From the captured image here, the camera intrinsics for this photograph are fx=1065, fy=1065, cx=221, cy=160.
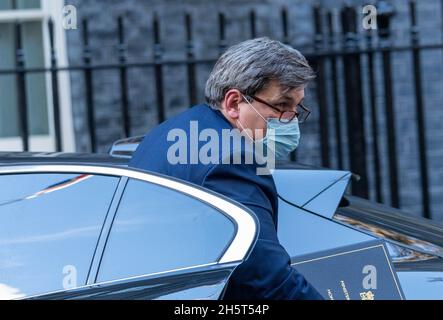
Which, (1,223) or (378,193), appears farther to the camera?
(378,193)

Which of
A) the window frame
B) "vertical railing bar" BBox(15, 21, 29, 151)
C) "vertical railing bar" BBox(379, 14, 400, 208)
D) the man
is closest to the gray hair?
the man

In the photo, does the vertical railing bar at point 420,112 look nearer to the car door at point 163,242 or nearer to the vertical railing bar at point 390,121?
the vertical railing bar at point 390,121

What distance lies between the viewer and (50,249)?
3.19 metres

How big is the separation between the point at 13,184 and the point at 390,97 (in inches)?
179

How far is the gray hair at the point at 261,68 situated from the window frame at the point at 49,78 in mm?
4640

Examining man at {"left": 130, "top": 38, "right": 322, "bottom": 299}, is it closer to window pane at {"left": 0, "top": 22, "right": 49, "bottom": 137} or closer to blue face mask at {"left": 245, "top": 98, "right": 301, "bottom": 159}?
blue face mask at {"left": 245, "top": 98, "right": 301, "bottom": 159}

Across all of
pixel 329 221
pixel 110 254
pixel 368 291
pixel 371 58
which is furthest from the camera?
pixel 371 58

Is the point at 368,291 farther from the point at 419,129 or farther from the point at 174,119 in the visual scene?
the point at 419,129

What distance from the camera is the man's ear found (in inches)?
135

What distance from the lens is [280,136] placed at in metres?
3.64

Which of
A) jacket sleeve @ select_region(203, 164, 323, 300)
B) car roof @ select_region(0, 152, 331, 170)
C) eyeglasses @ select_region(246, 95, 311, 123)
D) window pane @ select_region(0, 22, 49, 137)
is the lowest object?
jacket sleeve @ select_region(203, 164, 323, 300)

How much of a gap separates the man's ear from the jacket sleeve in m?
0.26

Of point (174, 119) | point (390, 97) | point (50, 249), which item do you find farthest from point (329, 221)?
point (390, 97)

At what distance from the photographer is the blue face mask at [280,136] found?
139 inches
